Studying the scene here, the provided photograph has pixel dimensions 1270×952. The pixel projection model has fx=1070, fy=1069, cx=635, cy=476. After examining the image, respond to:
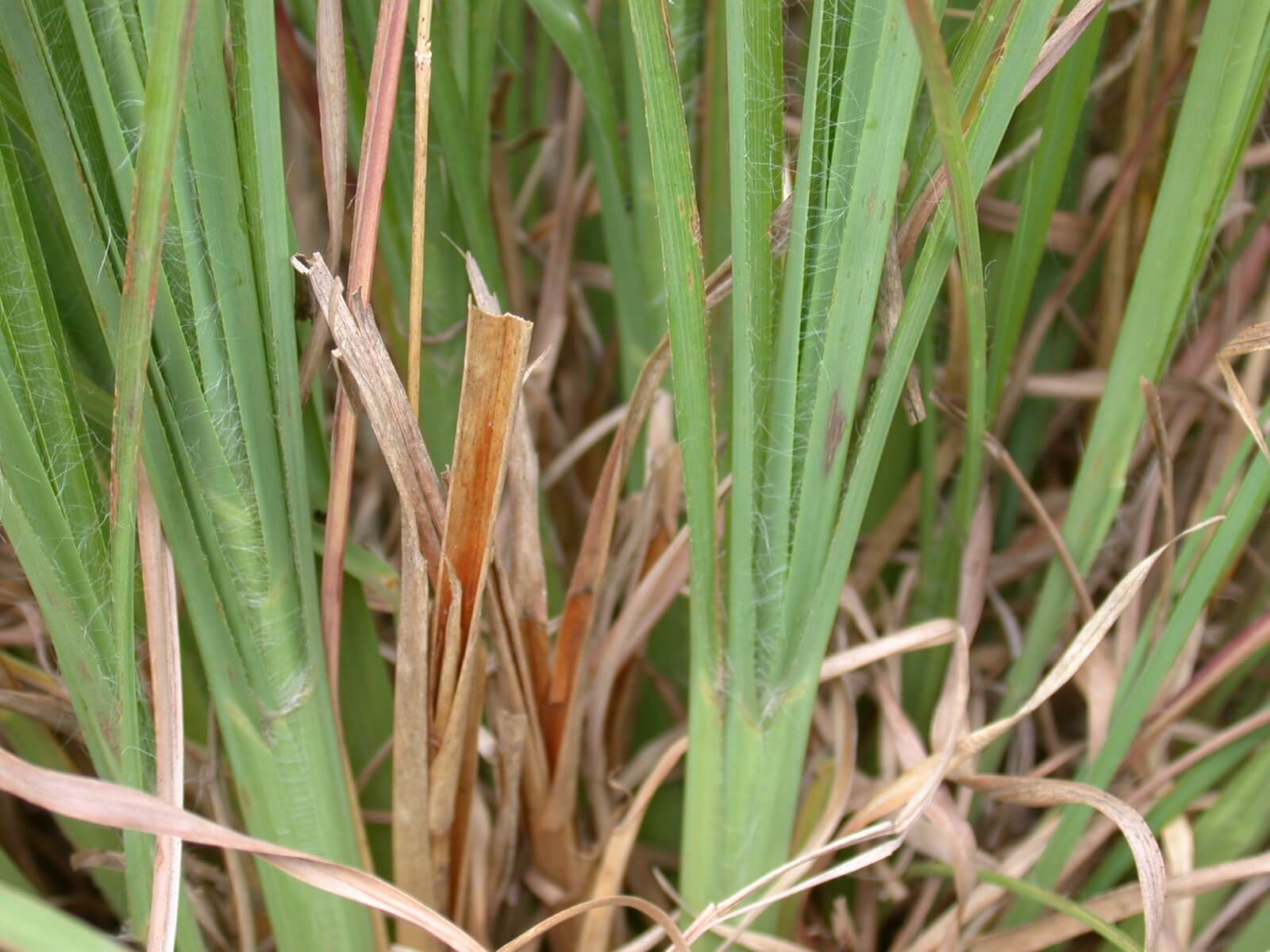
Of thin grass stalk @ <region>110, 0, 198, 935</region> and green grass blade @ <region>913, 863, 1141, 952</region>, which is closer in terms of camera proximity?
thin grass stalk @ <region>110, 0, 198, 935</region>

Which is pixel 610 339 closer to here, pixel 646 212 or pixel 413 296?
pixel 646 212

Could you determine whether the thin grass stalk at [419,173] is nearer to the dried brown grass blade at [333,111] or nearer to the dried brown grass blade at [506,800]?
the dried brown grass blade at [333,111]

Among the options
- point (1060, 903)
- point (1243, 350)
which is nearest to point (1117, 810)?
point (1060, 903)

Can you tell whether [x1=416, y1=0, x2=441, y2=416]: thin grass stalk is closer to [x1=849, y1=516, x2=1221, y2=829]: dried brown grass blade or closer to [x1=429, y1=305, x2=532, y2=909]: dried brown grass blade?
[x1=429, y1=305, x2=532, y2=909]: dried brown grass blade

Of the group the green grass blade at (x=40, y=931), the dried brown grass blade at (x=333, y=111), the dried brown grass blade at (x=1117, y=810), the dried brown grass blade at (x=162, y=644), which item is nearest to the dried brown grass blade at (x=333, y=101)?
the dried brown grass blade at (x=333, y=111)

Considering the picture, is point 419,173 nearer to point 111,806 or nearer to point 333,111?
point 333,111

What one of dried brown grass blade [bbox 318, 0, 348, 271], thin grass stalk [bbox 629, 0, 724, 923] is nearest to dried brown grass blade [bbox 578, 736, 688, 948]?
thin grass stalk [bbox 629, 0, 724, 923]

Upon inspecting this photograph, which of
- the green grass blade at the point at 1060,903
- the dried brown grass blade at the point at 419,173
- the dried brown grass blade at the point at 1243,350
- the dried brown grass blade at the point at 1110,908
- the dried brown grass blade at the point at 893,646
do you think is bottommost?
the dried brown grass blade at the point at 1110,908

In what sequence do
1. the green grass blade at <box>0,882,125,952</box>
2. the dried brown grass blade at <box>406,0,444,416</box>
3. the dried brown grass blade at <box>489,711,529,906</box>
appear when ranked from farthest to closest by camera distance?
the dried brown grass blade at <box>489,711,529,906</box>, the dried brown grass blade at <box>406,0,444,416</box>, the green grass blade at <box>0,882,125,952</box>
